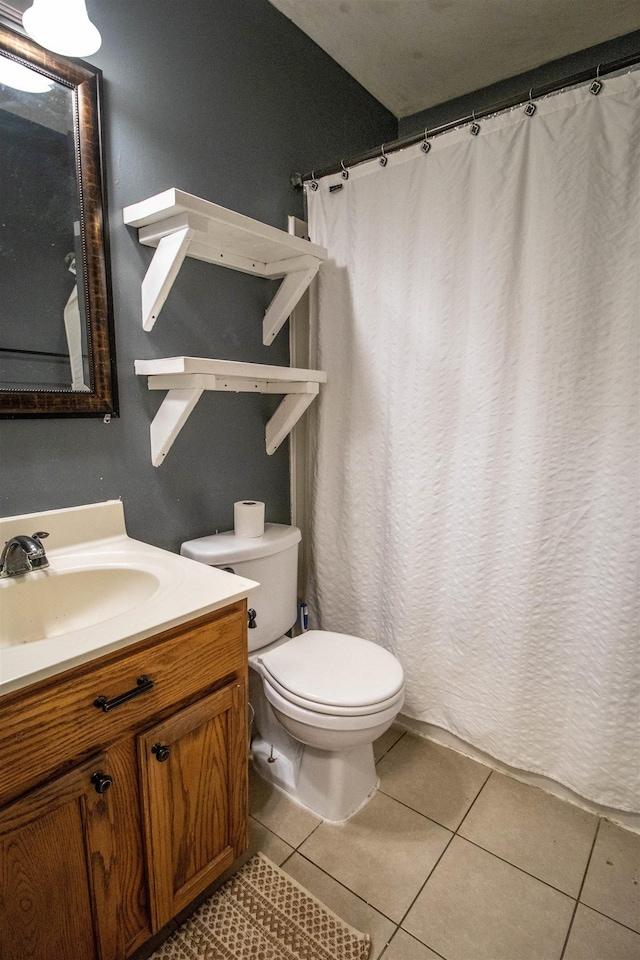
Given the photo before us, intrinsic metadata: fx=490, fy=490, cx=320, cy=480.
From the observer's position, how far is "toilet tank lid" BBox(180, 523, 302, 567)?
1392mm

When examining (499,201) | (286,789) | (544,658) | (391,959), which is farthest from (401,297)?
(391,959)

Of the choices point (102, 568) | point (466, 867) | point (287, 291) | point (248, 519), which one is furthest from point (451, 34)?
point (466, 867)

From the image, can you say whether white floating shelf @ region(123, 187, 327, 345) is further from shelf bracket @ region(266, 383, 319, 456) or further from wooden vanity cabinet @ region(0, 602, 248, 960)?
wooden vanity cabinet @ region(0, 602, 248, 960)

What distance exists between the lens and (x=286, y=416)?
1706mm

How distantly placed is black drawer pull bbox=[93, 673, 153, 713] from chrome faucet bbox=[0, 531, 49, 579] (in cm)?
37

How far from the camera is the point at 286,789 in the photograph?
58.8 inches

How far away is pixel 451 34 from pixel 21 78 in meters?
1.44

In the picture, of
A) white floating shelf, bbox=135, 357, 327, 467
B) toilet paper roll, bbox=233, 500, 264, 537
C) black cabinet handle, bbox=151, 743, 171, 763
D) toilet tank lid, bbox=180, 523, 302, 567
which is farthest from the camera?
toilet paper roll, bbox=233, 500, 264, 537

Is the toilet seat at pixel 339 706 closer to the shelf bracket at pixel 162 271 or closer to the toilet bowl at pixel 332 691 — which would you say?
the toilet bowl at pixel 332 691

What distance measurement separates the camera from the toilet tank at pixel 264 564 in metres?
1.41

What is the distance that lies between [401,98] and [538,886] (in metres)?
2.75

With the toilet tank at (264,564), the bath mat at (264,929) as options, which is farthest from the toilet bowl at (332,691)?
the bath mat at (264,929)

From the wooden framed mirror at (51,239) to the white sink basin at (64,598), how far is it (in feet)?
1.23

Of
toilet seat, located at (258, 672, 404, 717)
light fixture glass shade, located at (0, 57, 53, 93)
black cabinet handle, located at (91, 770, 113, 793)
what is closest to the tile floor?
toilet seat, located at (258, 672, 404, 717)
